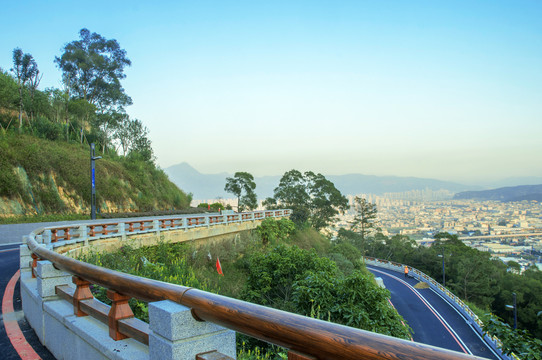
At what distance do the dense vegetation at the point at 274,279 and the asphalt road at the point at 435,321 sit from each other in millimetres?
7586

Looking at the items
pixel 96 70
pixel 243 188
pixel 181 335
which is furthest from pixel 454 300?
pixel 96 70

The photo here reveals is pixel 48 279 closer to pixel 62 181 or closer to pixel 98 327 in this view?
pixel 98 327

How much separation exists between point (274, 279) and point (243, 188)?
118ft

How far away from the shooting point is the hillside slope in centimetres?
2459

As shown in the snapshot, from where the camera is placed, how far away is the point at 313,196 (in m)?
59.4

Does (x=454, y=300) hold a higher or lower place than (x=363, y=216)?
lower

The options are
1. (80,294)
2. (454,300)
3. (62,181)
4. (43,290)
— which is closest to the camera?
(80,294)

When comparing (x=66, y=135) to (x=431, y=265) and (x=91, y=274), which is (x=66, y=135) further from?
(x=431, y=265)

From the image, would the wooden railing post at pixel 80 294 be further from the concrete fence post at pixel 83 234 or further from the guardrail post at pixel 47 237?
the concrete fence post at pixel 83 234

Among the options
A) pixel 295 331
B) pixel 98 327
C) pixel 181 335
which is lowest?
pixel 98 327

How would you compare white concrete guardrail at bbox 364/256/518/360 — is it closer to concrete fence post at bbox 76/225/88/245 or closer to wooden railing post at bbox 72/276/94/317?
wooden railing post at bbox 72/276/94/317

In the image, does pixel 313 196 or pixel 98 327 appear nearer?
pixel 98 327

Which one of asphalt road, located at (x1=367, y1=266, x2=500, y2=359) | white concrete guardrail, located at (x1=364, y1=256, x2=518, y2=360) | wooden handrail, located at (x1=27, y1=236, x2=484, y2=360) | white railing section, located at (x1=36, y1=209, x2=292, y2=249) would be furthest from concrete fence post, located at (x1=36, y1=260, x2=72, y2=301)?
asphalt road, located at (x1=367, y1=266, x2=500, y2=359)

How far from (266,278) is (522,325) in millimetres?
42540
